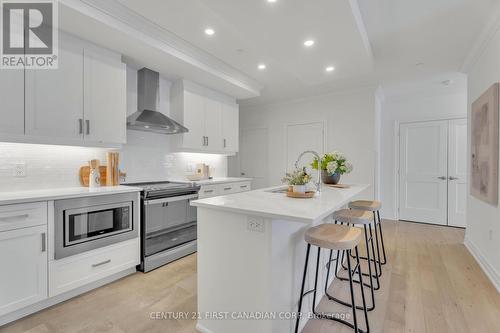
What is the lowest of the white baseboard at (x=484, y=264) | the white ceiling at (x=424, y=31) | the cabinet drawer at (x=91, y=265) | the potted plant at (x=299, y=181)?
the white baseboard at (x=484, y=264)

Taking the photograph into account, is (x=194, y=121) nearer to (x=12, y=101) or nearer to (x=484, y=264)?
(x=12, y=101)

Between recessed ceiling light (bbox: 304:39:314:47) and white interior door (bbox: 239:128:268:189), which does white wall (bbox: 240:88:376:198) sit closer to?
white interior door (bbox: 239:128:268:189)

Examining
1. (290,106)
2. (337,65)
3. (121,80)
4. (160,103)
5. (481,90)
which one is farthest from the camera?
(290,106)

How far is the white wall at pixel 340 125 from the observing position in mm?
4344

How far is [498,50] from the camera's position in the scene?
2422mm

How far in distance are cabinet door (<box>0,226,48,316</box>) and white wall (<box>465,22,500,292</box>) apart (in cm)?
411

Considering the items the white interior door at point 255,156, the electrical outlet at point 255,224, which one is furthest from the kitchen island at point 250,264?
the white interior door at point 255,156

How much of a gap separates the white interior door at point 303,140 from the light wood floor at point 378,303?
2.47m

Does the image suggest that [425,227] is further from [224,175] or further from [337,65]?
[224,175]

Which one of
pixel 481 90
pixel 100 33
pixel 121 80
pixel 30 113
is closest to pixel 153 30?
pixel 100 33

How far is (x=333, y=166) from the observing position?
2.67 meters

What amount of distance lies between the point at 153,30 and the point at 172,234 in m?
2.31

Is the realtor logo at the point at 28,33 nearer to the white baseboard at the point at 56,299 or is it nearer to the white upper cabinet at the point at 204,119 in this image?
the white upper cabinet at the point at 204,119

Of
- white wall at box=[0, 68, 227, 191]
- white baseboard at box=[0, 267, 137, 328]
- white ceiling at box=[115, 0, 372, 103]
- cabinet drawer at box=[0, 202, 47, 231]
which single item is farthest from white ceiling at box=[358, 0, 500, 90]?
white baseboard at box=[0, 267, 137, 328]
